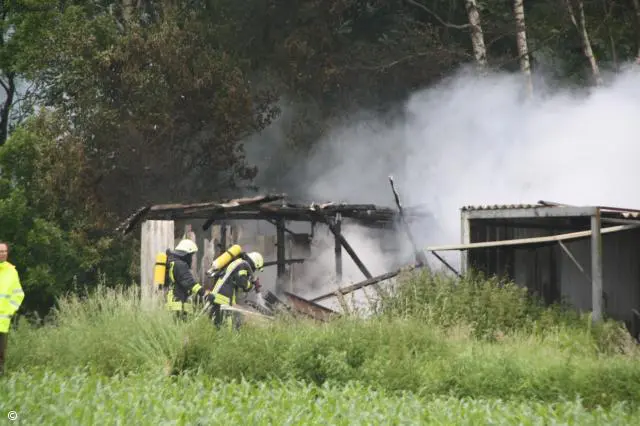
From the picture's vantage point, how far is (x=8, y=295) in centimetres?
1522

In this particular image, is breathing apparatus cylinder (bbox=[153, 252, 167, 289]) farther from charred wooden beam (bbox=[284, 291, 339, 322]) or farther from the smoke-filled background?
the smoke-filled background

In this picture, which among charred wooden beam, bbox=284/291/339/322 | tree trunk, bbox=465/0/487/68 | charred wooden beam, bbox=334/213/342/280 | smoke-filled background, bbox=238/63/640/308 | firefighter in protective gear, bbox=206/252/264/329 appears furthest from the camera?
tree trunk, bbox=465/0/487/68

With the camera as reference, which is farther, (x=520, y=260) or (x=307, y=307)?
→ (x=520, y=260)

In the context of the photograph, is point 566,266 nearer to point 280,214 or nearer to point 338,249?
point 338,249

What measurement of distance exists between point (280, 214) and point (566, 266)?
6115 millimetres

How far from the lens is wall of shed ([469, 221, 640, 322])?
842 inches

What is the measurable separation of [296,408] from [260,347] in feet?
11.7

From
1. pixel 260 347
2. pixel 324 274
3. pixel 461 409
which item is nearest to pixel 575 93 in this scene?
pixel 324 274

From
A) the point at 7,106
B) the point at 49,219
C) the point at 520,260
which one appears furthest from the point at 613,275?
the point at 7,106

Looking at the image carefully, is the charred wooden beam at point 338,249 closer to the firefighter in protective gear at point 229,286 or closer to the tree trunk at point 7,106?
the firefighter in protective gear at point 229,286

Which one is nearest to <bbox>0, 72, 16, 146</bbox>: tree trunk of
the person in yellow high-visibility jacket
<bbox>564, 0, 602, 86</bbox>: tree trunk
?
<bbox>564, 0, 602, 86</bbox>: tree trunk

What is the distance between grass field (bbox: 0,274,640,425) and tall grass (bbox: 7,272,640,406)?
2cm

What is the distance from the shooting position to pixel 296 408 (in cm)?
1191

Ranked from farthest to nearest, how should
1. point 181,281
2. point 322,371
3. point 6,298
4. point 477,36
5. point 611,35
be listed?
point 611,35
point 477,36
point 181,281
point 6,298
point 322,371
